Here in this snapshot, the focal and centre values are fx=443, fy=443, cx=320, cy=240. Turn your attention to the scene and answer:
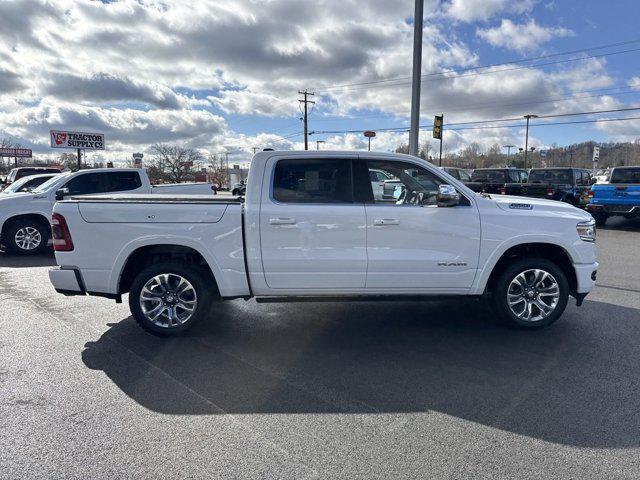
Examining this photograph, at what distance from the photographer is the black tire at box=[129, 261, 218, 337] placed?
4.66 meters

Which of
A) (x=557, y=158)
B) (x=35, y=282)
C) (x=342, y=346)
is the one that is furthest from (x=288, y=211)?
(x=557, y=158)

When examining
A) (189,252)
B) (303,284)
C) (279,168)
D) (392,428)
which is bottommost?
(392,428)

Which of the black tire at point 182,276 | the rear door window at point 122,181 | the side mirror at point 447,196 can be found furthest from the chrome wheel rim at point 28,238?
the side mirror at point 447,196

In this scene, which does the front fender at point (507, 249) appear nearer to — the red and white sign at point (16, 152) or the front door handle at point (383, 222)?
the front door handle at point (383, 222)

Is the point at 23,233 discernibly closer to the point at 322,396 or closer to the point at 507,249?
the point at 322,396

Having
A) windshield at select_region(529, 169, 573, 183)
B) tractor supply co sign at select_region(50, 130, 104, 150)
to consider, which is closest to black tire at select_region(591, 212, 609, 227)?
windshield at select_region(529, 169, 573, 183)

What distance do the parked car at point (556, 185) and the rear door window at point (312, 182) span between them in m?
14.0

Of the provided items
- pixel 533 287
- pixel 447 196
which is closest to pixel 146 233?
pixel 447 196

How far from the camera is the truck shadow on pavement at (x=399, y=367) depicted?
10.8 feet

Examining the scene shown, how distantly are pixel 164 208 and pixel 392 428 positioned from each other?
119 inches

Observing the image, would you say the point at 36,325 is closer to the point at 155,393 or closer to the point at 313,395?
the point at 155,393

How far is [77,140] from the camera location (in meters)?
28.5

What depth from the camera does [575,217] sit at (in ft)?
15.8

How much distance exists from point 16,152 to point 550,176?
265 ft
